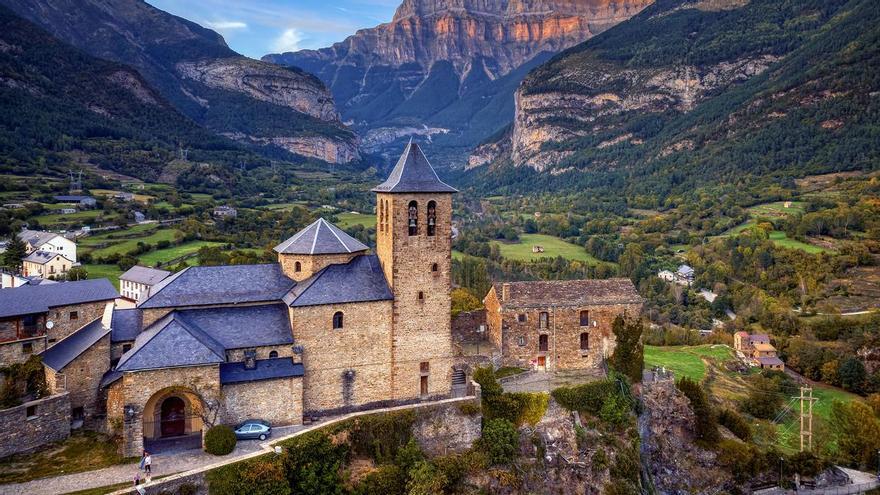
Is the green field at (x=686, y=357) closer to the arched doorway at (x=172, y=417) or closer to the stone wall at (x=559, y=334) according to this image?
the stone wall at (x=559, y=334)

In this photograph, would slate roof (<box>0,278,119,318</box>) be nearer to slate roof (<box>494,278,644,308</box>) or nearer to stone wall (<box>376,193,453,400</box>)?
stone wall (<box>376,193,453,400</box>)

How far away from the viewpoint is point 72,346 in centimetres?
3039

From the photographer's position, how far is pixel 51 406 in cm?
2761

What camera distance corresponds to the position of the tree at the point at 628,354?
3744cm

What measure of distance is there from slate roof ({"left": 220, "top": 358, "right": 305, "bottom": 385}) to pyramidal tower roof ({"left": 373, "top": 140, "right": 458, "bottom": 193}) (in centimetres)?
1032

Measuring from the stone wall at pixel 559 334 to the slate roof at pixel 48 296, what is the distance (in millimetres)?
23856

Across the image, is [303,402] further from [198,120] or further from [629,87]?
[198,120]

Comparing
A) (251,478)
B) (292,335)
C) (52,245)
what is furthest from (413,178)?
(52,245)

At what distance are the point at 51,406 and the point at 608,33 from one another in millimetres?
201116

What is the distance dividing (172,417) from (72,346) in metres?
7.31

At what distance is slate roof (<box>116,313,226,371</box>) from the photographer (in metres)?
26.0

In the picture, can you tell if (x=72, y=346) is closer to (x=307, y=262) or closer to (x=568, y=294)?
(x=307, y=262)

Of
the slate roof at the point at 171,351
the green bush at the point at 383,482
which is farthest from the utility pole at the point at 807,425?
the slate roof at the point at 171,351

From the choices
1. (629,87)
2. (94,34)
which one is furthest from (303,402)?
(94,34)
